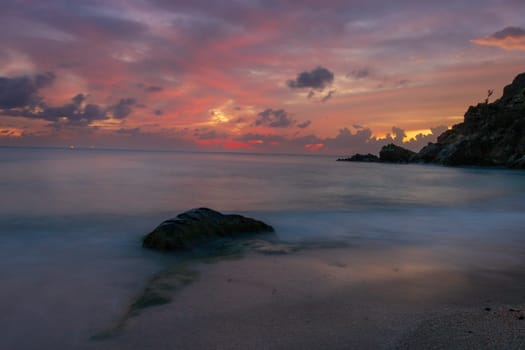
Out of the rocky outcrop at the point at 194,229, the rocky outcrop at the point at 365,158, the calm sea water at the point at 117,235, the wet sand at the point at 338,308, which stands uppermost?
the rocky outcrop at the point at 365,158

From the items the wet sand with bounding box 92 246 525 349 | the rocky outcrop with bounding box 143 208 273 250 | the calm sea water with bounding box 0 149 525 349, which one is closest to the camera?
the wet sand with bounding box 92 246 525 349

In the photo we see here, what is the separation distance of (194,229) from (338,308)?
4.46 m

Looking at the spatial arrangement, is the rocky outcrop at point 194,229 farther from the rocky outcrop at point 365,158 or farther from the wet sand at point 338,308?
the rocky outcrop at point 365,158

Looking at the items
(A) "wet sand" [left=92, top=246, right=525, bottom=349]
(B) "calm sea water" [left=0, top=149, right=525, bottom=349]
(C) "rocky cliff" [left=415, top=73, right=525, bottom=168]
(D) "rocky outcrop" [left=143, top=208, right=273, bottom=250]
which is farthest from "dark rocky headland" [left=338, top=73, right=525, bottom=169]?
(A) "wet sand" [left=92, top=246, right=525, bottom=349]

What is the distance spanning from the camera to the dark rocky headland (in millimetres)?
63531

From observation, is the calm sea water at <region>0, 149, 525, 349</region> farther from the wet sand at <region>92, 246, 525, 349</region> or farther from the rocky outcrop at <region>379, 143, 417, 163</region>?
the rocky outcrop at <region>379, 143, 417, 163</region>

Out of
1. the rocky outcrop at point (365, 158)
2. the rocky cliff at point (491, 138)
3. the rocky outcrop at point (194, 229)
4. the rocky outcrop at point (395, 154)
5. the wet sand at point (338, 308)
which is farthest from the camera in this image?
the rocky outcrop at point (365, 158)

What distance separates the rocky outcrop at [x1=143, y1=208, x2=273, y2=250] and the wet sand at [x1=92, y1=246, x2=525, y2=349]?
1472mm

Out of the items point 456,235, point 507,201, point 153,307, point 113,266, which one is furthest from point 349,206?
point 153,307

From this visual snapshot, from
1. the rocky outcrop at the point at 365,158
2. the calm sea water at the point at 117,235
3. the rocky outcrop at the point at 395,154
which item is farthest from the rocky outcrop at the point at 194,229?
the rocky outcrop at the point at 365,158

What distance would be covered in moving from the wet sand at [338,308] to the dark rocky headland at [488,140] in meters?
61.2

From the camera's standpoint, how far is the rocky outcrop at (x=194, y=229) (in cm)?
791

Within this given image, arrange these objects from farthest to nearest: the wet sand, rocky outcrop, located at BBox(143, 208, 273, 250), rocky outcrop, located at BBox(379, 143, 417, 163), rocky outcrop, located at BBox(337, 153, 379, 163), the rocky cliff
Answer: rocky outcrop, located at BBox(337, 153, 379, 163)
rocky outcrop, located at BBox(379, 143, 417, 163)
the rocky cliff
rocky outcrop, located at BBox(143, 208, 273, 250)
the wet sand

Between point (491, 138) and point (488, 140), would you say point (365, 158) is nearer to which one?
point (488, 140)
